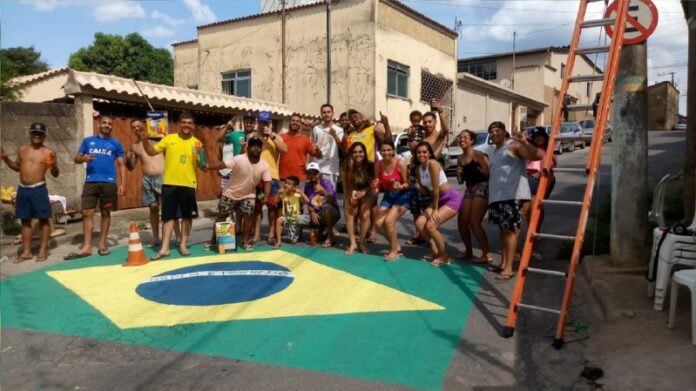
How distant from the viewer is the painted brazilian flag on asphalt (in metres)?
3.93

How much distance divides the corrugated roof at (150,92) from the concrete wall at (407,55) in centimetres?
597

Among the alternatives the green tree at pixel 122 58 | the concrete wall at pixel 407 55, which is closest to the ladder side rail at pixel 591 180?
the concrete wall at pixel 407 55

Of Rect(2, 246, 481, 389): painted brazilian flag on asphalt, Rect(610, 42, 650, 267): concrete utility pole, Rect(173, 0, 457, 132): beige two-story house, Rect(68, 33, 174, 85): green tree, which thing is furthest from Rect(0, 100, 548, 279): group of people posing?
Rect(68, 33, 174, 85): green tree

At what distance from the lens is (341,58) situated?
20.5 meters

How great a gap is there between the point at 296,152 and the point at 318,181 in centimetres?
55

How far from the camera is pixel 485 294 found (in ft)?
17.4

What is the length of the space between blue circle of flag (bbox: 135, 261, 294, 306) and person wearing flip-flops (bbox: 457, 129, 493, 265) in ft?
7.60

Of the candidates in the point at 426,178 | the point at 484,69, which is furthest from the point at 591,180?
the point at 484,69

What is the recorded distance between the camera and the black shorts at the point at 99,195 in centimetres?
708

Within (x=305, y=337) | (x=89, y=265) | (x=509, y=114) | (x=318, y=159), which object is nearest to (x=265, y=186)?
(x=318, y=159)

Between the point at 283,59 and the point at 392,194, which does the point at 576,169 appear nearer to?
the point at 392,194

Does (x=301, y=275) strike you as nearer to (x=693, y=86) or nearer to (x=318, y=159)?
(x=318, y=159)

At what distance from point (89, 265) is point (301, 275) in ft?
9.71

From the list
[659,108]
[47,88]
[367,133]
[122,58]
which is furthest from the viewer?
[659,108]
